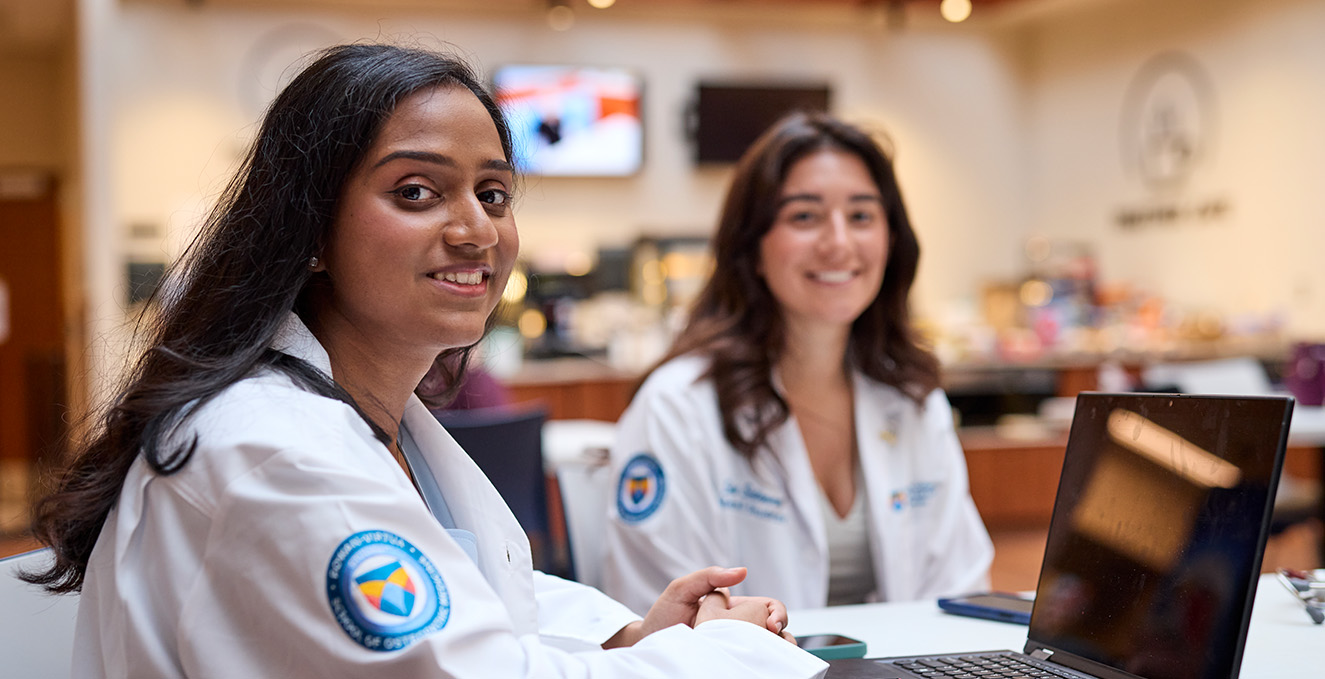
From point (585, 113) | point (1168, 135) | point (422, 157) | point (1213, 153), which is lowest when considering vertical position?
point (422, 157)

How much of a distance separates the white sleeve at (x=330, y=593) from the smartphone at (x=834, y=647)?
42 cm

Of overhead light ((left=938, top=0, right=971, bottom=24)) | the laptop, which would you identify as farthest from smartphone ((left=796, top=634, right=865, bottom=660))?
overhead light ((left=938, top=0, right=971, bottom=24))

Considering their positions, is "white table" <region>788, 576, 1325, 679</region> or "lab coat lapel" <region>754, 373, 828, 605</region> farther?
"lab coat lapel" <region>754, 373, 828, 605</region>

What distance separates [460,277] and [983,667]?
0.66m

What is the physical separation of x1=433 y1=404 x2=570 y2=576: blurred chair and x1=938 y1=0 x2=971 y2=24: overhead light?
621 cm

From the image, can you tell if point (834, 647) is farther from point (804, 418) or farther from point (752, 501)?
point (804, 418)

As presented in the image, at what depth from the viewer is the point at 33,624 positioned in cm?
124

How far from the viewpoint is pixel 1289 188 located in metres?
7.03

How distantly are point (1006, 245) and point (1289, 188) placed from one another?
102 inches

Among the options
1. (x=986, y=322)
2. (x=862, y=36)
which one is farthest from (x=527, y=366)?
(x=862, y=36)

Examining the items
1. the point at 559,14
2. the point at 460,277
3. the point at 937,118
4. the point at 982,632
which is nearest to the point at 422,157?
the point at 460,277

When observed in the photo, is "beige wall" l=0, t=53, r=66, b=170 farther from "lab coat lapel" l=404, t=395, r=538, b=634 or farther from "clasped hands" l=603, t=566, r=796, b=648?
"clasped hands" l=603, t=566, r=796, b=648

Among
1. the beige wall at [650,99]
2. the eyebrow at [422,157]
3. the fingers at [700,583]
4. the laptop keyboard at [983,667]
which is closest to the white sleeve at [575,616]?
the fingers at [700,583]

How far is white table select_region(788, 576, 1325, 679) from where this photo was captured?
49.1 inches
